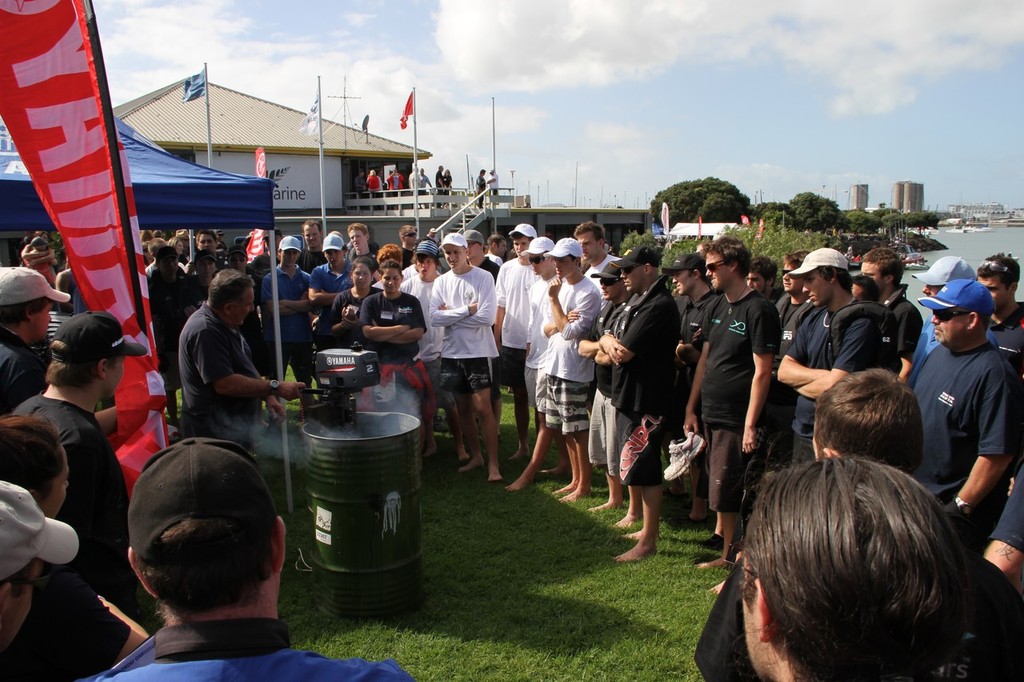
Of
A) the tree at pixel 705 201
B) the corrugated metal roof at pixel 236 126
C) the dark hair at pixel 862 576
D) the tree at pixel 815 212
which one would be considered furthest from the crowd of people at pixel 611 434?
the tree at pixel 705 201

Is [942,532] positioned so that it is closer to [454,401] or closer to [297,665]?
[297,665]

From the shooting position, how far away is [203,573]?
1293mm

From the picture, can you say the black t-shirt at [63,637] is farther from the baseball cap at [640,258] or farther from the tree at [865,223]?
the tree at [865,223]

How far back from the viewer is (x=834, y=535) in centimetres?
100

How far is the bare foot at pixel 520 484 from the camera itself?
6301 millimetres

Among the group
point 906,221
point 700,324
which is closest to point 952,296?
point 700,324

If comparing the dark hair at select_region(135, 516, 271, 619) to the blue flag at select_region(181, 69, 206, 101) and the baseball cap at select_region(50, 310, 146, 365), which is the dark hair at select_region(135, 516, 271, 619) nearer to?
the baseball cap at select_region(50, 310, 146, 365)

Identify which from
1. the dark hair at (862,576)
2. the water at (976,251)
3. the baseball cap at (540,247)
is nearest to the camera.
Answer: the dark hair at (862,576)

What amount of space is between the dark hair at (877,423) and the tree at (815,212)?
41.9 meters

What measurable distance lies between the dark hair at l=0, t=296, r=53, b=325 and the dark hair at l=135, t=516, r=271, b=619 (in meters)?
2.77

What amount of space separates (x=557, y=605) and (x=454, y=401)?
10.2ft

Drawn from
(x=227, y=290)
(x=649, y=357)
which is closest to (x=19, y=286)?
(x=227, y=290)

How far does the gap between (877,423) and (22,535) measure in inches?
85.7

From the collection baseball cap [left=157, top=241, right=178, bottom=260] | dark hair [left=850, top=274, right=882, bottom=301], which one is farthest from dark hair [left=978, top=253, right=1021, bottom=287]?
baseball cap [left=157, top=241, right=178, bottom=260]
